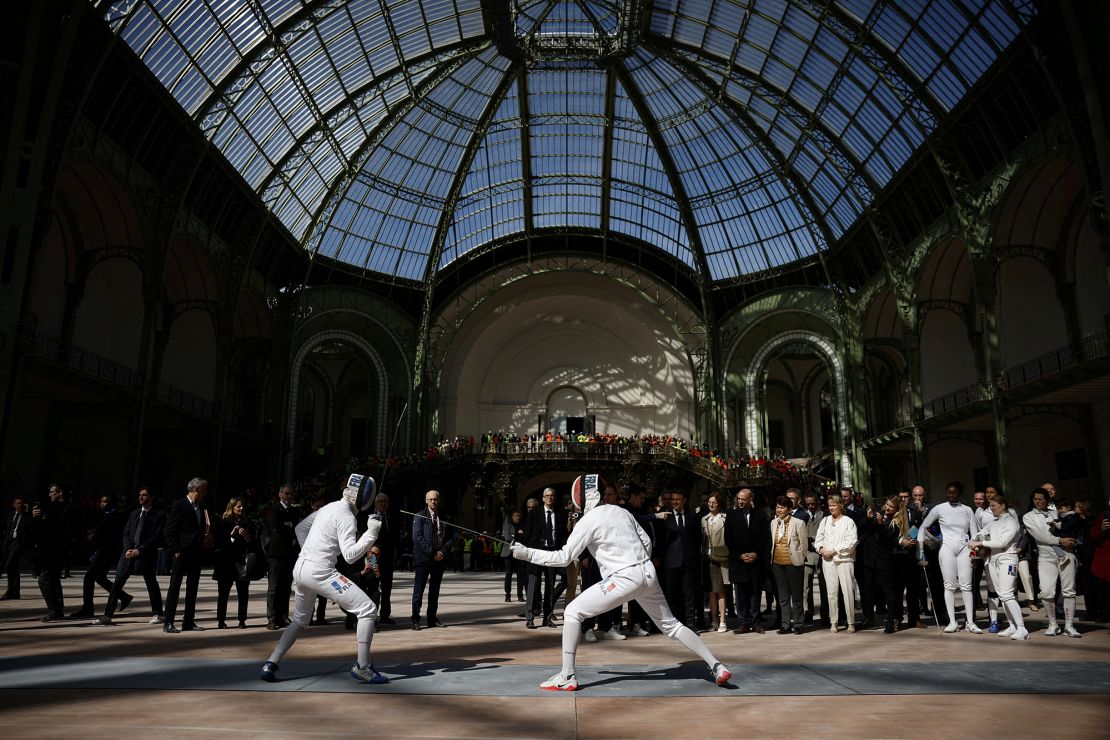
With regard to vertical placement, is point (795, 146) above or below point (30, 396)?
above

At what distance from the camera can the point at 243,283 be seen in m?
35.2

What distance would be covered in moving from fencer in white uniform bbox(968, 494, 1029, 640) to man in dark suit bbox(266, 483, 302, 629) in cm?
962

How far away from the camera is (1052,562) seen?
37.0ft

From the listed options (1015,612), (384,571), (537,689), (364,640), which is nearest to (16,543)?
(384,571)

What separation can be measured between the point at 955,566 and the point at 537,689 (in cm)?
752

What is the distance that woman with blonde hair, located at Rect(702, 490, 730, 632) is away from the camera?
11969 mm

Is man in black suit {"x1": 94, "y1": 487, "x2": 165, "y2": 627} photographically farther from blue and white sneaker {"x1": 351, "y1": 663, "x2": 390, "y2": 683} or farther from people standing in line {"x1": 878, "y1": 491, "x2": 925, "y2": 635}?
people standing in line {"x1": 878, "y1": 491, "x2": 925, "y2": 635}

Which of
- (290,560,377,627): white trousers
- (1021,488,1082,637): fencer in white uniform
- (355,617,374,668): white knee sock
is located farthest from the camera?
(1021,488,1082,637): fencer in white uniform

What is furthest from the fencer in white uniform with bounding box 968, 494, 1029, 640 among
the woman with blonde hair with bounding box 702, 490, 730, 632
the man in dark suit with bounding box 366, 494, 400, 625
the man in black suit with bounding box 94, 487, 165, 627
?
the man in black suit with bounding box 94, 487, 165, 627

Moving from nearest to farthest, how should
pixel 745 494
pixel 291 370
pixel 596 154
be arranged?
1. pixel 745 494
2. pixel 291 370
3. pixel 596 154

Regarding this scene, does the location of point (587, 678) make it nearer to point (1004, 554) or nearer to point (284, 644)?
point (284, 644)

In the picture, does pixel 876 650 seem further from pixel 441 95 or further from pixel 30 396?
pixel 441 95

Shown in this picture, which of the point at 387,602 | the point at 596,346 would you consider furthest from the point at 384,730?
the point at 596,346

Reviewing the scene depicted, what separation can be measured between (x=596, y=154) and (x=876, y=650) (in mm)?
36892
